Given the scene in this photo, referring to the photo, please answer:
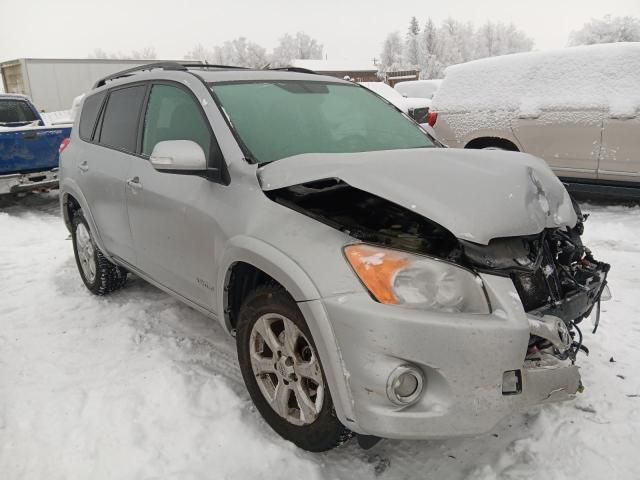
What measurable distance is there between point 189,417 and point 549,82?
607 cm

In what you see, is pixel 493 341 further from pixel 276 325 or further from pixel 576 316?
pixel 276 325

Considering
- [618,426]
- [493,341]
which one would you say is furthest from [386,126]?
[618,426]

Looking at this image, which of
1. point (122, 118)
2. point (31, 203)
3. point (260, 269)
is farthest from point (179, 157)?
point (31, 203)

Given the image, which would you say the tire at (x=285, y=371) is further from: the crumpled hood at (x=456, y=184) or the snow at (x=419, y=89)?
the snow at (x=419, y=89)

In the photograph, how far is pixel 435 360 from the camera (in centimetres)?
180

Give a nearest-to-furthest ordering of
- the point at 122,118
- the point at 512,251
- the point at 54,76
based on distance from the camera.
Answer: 1. the point at 512,251
2. the point at 122,118
3. the point at 54,76

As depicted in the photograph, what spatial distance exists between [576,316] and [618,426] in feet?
2.11

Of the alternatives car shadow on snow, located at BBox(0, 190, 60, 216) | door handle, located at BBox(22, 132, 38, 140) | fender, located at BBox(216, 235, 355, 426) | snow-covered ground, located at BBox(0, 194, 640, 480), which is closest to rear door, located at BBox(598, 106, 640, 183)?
snow-covered ground, located at BBox(0, 194, 640, 480)

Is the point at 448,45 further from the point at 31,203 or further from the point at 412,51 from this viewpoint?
the point at 31,203

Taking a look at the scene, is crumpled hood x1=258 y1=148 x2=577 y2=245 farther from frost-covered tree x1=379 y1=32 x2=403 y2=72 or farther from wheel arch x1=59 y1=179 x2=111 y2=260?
frost-covered tree x1=379 y1=32 x2=403 y2=72

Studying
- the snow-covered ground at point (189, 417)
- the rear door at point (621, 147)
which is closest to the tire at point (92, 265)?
the snow-covered ground at point (189, 417)

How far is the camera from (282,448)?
230 centimetres

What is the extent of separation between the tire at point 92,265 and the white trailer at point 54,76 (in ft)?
60.4

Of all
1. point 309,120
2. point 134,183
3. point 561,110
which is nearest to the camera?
point 309,120
